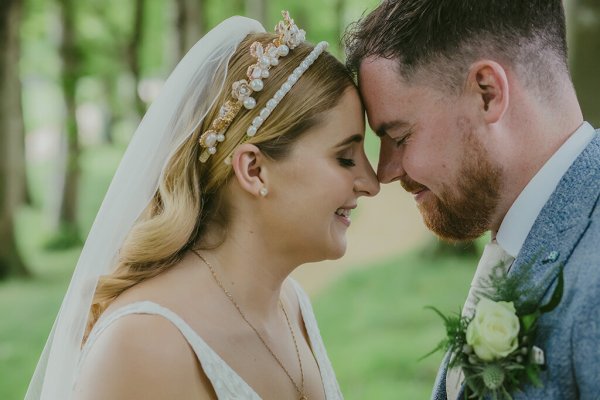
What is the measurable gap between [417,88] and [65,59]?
11727 millimetres

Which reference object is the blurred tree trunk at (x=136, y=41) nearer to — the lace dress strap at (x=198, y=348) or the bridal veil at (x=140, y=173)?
the bridal veil at (x=140, y=173)

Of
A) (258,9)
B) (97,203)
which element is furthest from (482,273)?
(97,203)

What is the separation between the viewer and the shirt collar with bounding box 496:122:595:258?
2607mm

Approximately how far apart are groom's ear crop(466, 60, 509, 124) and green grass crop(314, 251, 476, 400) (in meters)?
4.63

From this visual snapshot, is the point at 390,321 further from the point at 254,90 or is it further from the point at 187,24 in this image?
the point at 254,90

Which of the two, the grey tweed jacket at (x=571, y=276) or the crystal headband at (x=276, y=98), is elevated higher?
the crystal headband at (x=276, y=98)

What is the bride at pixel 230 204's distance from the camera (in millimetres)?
2842

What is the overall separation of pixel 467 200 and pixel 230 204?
869mm

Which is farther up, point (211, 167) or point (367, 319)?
point (211, 167)

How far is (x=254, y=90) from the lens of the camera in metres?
2.86

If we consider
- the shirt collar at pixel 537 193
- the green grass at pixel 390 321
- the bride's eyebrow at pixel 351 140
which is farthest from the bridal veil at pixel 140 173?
the green grass at pixel 390 321

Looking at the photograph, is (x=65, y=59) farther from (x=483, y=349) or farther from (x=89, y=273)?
(x=483, y=349)

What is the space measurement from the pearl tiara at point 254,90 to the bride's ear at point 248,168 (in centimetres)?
7

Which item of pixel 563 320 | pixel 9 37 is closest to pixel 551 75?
pixel 563 320
